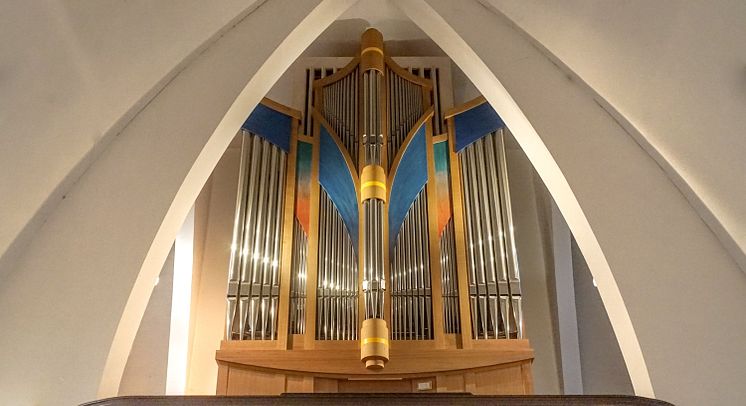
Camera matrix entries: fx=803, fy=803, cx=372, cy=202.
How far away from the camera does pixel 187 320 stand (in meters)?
7.46

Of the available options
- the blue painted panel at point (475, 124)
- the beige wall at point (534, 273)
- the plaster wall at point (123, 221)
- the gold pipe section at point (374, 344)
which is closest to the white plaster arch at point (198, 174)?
the plaster wall at point (123, 221)

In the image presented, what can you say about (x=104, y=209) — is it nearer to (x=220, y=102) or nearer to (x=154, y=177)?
(x=154, y=177)

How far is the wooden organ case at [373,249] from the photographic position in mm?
6598

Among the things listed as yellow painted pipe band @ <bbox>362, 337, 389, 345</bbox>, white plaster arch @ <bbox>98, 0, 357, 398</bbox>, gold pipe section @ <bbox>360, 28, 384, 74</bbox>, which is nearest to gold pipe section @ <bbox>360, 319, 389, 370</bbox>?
yellow painted pipe band @ <bbox>362, 337, 389, 345</bbox>

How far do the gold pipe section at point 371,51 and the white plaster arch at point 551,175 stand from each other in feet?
5.73

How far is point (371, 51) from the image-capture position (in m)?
7.95

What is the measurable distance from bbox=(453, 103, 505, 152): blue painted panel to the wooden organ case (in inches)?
0.5

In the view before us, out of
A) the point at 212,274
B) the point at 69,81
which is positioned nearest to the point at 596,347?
the point at 212,274

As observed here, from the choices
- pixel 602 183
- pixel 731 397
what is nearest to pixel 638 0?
pixel 602 183

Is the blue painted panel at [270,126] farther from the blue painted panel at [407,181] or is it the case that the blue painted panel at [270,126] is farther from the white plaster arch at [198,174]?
the white plaster arch at [198,174]

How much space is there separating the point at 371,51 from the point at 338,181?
4.60 feet

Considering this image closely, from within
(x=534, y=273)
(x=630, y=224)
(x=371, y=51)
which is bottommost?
(x=630, y=224)

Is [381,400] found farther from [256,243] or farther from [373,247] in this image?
[256,243]

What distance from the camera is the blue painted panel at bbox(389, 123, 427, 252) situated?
7277 millimetres
